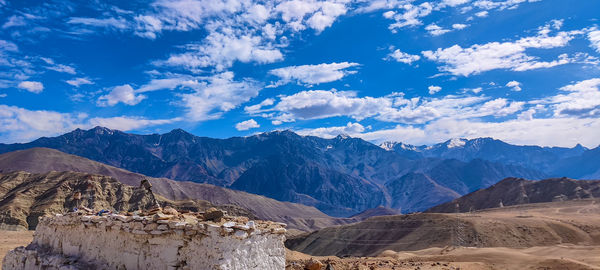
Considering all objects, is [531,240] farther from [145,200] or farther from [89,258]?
[145,200]

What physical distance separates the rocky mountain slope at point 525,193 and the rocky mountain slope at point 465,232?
64.4 feet

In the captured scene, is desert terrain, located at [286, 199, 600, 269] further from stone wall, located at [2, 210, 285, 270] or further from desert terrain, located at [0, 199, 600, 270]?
stone wall, located at [2, 210, 285, 270]

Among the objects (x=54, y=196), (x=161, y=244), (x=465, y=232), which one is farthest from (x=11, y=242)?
(x=54, y=196)

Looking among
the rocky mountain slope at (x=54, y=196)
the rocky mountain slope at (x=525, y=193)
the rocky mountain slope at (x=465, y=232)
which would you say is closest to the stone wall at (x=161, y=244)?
the rocky mountain slope at (x=465, y=232)

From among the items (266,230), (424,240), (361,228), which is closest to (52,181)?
(361,228)

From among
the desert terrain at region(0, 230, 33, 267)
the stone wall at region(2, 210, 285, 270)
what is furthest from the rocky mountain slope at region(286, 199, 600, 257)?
the desert terrain at region(0, 230, 33, 267)

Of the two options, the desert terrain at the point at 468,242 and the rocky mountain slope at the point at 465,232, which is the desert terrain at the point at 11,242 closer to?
the desert terrain at the point at 468,242

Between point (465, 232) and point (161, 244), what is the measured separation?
4645cm

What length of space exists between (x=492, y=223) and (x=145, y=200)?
75140 mm

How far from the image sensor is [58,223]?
10.6m

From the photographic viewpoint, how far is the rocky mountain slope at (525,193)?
8561 cm

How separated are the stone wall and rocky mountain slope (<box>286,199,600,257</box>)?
40751 mm

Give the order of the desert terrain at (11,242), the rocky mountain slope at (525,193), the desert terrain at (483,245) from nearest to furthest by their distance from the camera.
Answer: the desert terrain at (483,245) < the desert terrain at (11,242) < the rocky mountain slope at (525,193)

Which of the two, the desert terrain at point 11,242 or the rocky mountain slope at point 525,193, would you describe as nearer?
the desert terrain at point 11,242
